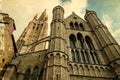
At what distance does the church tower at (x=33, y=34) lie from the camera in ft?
106

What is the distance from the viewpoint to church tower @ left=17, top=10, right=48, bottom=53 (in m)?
32.3

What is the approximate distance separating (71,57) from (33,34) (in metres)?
28.4

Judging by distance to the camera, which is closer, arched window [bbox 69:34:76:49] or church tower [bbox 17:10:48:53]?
arched window [bbox 69:34:76:49]

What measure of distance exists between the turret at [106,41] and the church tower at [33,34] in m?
10.8

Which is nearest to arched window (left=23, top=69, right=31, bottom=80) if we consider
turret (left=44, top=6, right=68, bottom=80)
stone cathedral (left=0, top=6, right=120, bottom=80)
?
stone cathedral (left=0, top=6, right=120, bottom=80)

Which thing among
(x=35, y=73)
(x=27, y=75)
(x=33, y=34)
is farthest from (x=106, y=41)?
(x=33, y=34)

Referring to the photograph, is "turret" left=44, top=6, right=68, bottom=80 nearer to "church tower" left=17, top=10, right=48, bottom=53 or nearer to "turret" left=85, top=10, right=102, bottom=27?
"turret" left=85, top=10, right=102, bottom=27

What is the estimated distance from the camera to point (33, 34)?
42969 mm

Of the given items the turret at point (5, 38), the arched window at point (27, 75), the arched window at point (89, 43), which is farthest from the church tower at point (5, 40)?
the arched window at point (89, 43)

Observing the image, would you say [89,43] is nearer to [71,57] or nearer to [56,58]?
[71,57]

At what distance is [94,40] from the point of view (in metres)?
19.1

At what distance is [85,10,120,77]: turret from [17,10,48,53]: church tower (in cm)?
1076

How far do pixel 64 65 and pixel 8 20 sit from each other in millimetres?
6841

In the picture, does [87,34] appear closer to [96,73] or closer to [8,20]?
[96,73]
